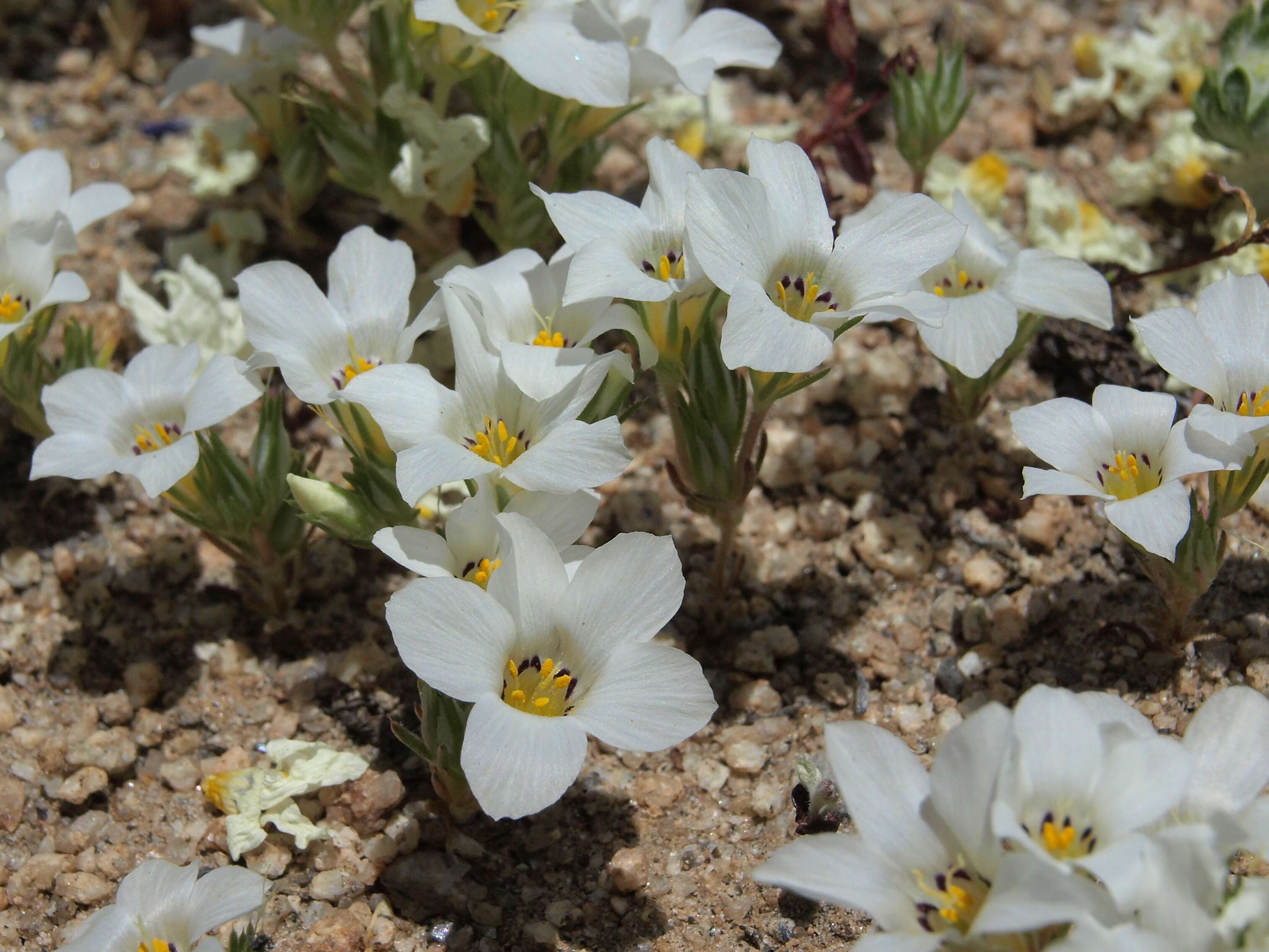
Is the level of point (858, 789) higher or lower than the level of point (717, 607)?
higher

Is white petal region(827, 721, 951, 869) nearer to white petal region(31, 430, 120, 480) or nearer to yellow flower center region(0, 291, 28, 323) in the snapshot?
white petal region(31, 430, 120, 480)

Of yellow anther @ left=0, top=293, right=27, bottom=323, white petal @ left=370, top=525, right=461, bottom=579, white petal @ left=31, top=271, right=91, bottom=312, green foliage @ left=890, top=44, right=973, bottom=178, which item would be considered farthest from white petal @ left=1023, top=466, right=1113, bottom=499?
yellow anther @ left=0, top=293, right=27, bottom=323

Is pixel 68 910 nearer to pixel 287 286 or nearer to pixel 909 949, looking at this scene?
pixel 287 286

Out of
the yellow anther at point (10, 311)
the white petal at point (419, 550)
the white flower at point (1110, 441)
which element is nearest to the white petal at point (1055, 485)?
the white flower at point (1110, 441)

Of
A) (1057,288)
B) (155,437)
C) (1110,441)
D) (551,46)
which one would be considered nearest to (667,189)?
(551,46)

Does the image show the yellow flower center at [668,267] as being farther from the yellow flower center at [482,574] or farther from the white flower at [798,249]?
the yellow flower center at [482,574]

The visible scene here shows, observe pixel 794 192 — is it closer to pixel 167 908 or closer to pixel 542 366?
pixel 542 366

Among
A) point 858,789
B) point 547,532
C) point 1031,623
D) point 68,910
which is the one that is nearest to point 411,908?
point 68,910
